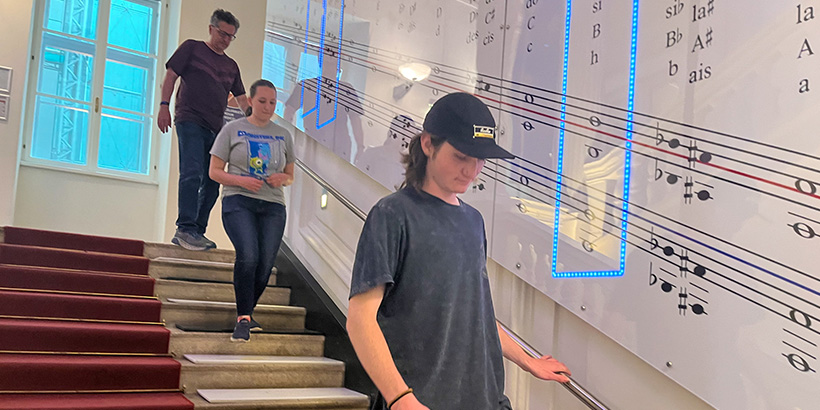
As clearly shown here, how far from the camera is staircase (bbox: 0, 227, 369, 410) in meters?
2.99

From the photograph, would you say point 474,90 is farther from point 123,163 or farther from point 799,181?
point 123,163

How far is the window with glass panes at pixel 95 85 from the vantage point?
6.89 metres

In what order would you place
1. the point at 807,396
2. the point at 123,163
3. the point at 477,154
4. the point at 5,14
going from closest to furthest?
the point at 477,154 < the point at 807,396 < the point at 5,14 < the point at 123,163

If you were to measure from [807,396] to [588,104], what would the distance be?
1072 millimetres

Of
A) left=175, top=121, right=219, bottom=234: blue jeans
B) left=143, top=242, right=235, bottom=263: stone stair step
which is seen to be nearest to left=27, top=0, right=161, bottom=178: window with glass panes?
left=143, top=242, right=235, bottom=263: stone stair step

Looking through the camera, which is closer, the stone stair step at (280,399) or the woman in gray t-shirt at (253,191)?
the stone stair step at (280,399)

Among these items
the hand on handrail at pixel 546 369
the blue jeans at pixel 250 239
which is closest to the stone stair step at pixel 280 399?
the blue jeans at pixel 250 239

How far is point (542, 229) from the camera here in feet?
7.94

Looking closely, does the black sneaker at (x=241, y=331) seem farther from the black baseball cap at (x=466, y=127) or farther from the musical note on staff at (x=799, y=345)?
the musical note on staff at (x=799, y=345)

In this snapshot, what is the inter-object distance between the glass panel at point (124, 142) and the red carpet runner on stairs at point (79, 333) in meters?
3.00

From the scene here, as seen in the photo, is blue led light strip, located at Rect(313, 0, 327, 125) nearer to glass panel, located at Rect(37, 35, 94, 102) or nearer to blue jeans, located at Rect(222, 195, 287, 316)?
blue jeans, located at Rect(222, 195, 287, 316)

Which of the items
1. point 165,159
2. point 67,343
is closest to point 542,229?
point 67,343

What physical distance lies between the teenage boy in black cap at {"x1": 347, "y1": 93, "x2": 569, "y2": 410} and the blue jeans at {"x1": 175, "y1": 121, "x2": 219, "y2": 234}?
3099 millimetres

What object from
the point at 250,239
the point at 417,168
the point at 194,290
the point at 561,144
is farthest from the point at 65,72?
the point at 417,168
